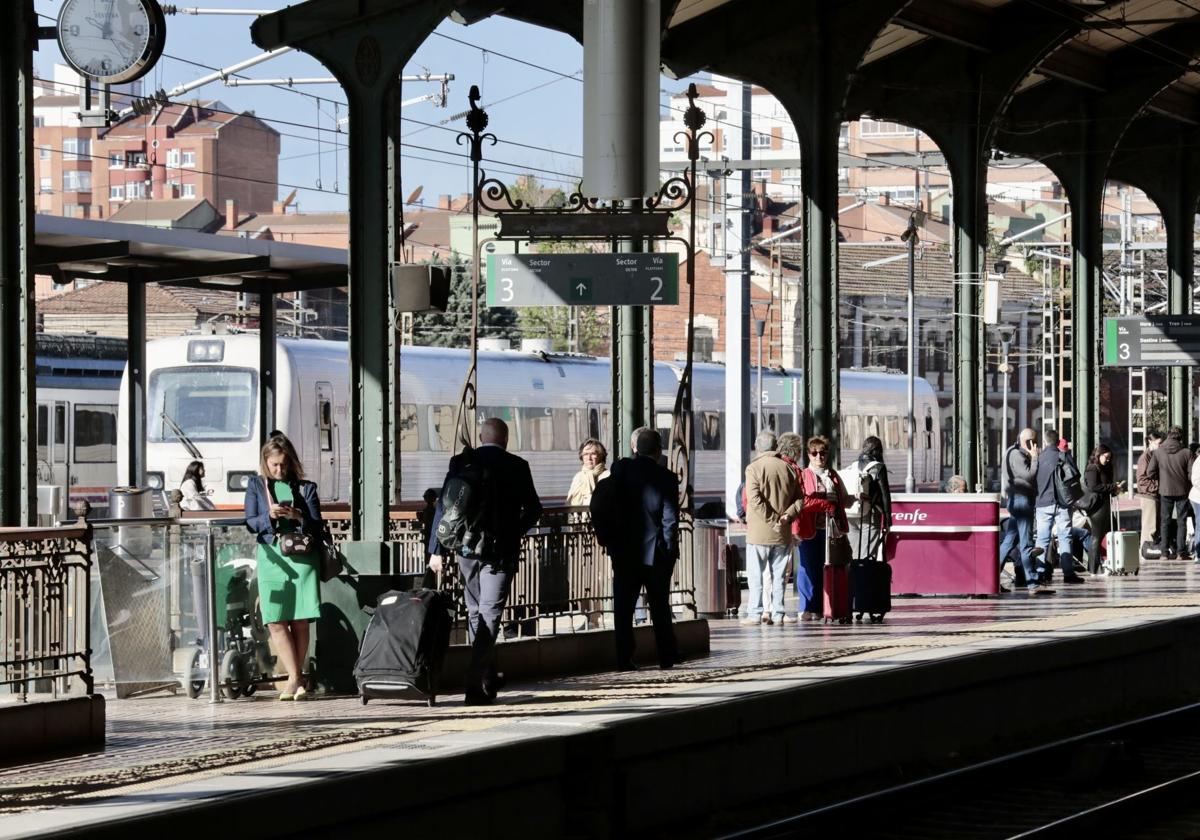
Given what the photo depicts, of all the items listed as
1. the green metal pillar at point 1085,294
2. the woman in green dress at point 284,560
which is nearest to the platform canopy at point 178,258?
the woman in green dress at point 284,560

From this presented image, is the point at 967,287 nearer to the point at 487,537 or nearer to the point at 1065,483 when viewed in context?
the point at 1065,483

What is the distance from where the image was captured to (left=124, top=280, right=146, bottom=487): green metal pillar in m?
23.7

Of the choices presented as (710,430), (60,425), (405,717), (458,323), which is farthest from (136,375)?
(458,323)

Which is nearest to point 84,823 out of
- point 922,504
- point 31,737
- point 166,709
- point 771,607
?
point 31,737

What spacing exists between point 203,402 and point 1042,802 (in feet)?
71.8

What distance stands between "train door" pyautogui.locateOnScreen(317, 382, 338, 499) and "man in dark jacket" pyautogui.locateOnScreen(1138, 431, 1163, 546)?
39.8 feet

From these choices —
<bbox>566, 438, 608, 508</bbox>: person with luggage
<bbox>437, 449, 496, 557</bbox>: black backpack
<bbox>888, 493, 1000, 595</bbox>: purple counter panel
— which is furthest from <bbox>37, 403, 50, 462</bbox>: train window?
<bbox>437, 449, 496, 557</bbox>: black backpack

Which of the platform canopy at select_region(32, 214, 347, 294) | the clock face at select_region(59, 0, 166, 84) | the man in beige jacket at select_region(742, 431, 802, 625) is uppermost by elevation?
the clock face at select_region(59, 0, 166, 84)

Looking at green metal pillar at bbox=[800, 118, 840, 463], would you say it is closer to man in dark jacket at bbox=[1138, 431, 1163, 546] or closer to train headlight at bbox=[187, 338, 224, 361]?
man in dark jacket at bbox=[1138, 431, 1163, 546]

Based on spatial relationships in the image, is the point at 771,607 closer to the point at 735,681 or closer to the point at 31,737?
the point at 735,681

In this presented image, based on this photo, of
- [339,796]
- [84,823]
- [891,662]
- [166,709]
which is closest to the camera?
[84,823]

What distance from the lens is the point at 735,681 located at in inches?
508

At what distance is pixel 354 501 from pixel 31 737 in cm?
391

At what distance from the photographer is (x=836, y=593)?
18.4 meters
